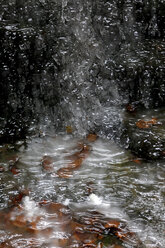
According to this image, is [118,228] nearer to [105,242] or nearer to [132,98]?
[105,242]

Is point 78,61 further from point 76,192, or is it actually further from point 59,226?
point 59,226

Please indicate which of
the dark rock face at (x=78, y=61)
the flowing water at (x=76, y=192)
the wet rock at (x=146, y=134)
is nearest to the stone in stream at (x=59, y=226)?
the flowing water at (x=76, y=192)

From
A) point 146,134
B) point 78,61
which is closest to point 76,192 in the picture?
point 146,134

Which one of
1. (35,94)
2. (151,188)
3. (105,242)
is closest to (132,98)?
(35,94)

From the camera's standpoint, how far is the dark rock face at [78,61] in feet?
11.5

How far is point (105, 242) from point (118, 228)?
0.16m

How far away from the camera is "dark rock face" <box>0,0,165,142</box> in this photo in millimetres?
3508

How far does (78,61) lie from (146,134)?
4.10 feet

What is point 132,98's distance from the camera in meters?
4.06

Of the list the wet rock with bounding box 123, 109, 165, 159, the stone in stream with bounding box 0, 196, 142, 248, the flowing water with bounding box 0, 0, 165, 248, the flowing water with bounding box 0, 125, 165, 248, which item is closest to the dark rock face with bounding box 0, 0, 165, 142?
the flowing water with bounding box 0, 0, 165, 248

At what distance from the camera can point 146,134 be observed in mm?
3311

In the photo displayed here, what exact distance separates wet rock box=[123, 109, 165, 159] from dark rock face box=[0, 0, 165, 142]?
20 cm

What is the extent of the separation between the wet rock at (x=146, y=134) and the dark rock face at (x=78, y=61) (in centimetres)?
20

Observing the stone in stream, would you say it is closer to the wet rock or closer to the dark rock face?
the wet rock
